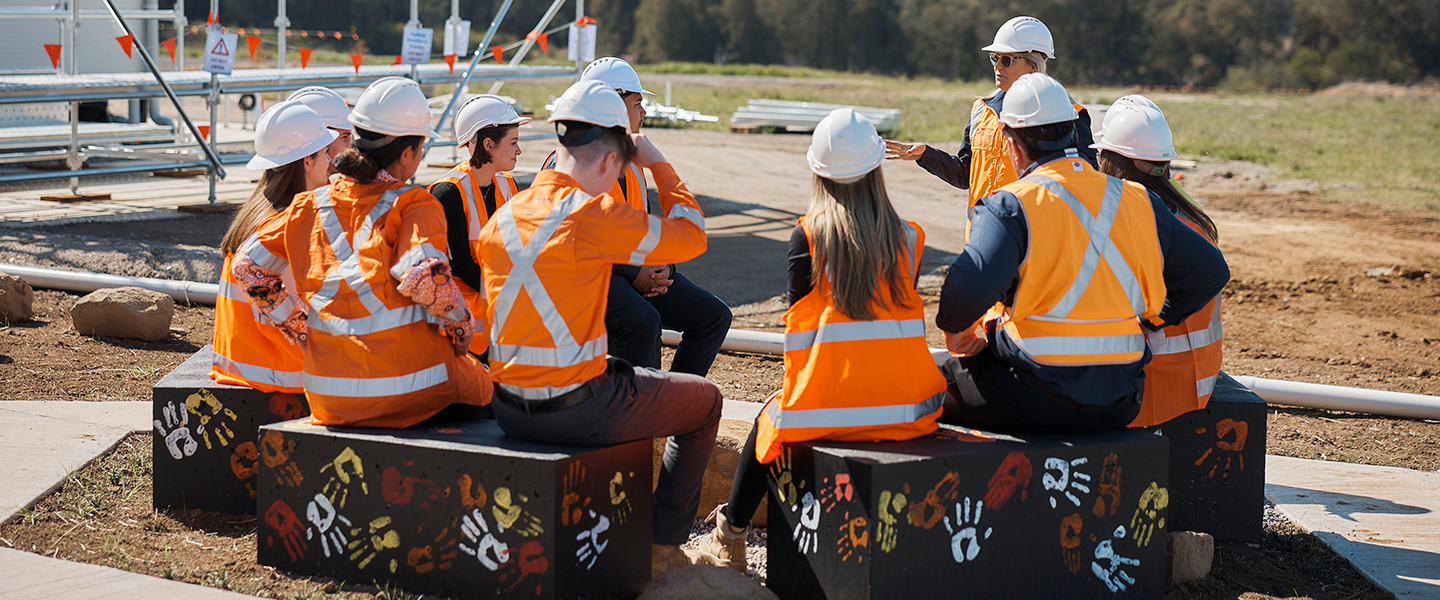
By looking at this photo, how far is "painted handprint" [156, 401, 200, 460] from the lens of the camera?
4242 millimetres

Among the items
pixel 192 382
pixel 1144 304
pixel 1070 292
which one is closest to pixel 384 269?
pixel 192 382

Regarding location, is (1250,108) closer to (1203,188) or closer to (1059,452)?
(1203,188)

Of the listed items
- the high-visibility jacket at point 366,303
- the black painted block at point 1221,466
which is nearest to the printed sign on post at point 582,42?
the high-visibility jacket at point 366,303

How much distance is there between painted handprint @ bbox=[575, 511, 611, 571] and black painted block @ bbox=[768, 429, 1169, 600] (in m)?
0.55

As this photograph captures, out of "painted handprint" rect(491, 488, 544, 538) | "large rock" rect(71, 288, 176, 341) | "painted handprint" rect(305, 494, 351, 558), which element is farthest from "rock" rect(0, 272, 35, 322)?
"painted handprint" rect(491, 488, 544, 538)

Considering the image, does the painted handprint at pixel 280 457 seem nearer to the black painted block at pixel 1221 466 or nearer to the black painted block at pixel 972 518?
the black painted block at pixel 972 518

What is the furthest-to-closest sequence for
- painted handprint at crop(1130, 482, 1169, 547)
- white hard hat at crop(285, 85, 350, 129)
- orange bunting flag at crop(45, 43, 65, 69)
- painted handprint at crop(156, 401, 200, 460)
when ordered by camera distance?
orange bunting flag at crop(45, 43, 65, 69) < white hard hat at crop(285, 85, 350, 129) < painted handprint at crop(156, 401, 200, 460) < painted handprint at crop(1130, 482, 1169, 547)

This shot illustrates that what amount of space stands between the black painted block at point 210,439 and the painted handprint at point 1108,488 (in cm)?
272

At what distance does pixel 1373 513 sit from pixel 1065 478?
198cm

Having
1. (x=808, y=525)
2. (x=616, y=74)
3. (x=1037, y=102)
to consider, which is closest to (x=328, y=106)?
(x=616, y=74)

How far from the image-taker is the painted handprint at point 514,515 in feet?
11.0

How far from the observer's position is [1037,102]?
3.67 m

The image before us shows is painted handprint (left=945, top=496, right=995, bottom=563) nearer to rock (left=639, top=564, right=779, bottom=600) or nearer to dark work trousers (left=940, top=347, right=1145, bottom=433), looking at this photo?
dark work trousers (left=940, top=347, right=1145, bottom=433)

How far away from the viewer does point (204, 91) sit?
11.8 metres
